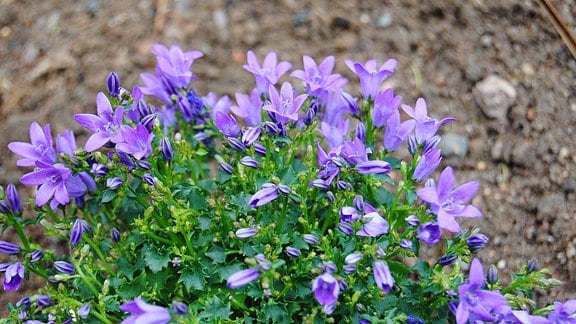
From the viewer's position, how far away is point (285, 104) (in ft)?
9.00

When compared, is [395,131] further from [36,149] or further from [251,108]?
[36,149]

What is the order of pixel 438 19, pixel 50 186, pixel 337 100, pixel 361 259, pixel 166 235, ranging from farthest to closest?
1. pixel 438 19
2. pixel 337 100
3. pixel 166 235
4. pixel 50 186
5. pixel 361 259

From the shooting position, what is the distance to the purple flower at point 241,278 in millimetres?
2311

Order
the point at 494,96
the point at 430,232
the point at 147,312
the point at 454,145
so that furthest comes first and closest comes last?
the point at 494,96 < the point at 454,145 < the point at 430,232 < the point at 147,312

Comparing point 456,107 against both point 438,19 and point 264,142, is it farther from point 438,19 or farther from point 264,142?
point 264,142

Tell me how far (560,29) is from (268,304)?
2658mm

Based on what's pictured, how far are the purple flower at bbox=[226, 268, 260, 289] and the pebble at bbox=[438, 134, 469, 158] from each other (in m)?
2.04

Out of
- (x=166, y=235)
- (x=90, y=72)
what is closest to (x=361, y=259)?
(x=166, y=235)

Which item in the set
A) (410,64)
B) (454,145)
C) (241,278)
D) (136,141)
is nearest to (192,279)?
(241,278)

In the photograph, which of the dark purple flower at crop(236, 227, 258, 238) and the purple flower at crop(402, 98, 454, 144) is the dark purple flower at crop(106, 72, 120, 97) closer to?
the dark purple flower at crop(236, 227, 258, 238)

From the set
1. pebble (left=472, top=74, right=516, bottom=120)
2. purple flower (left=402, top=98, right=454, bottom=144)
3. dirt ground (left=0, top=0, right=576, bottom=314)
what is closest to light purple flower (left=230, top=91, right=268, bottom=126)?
purple flower (left=402, top=98, right=454, bottom=144)

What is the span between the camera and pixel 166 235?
296 centimetres

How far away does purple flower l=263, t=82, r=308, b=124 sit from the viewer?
2.69 meters

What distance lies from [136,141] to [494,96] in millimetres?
2443
